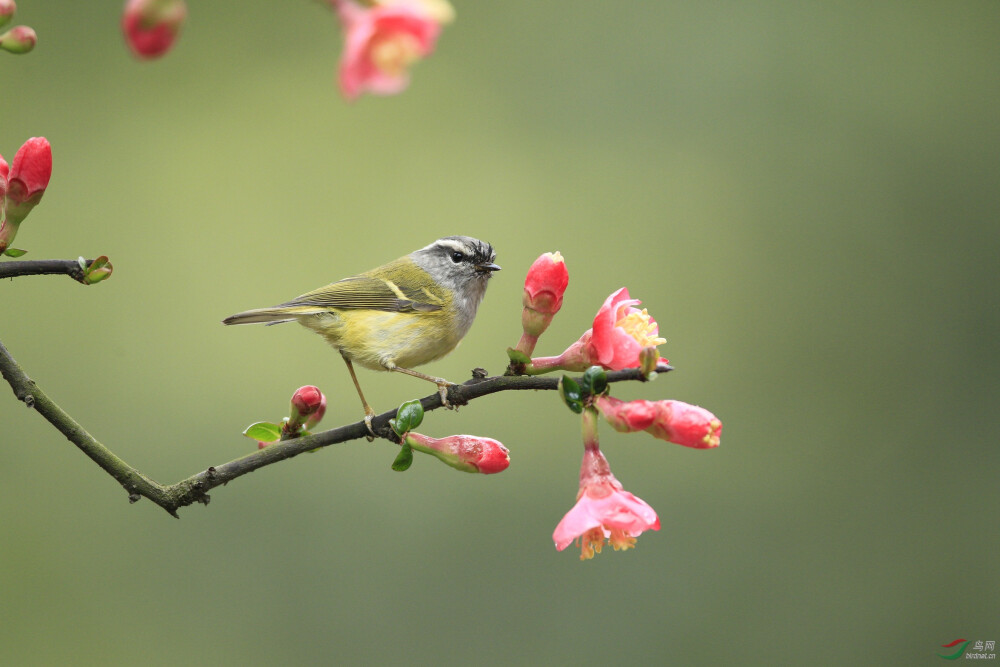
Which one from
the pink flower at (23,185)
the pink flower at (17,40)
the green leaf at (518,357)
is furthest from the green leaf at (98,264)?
the green leaf at (518,357)

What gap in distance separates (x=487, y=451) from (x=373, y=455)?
3588 millimetres

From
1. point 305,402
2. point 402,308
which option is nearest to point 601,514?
point 305,402

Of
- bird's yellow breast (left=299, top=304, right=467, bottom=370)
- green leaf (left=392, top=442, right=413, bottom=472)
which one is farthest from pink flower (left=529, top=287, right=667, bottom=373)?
bird's yellow breast (left=299, top=304, right=467, bottom=370)

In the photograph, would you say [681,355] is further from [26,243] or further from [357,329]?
[26,243]

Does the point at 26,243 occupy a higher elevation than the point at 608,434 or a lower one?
higher

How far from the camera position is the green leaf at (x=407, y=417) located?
1422 mm

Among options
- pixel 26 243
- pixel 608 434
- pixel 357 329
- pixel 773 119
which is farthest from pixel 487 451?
pixel 773 119

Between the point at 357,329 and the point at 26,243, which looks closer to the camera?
the point at 357,329

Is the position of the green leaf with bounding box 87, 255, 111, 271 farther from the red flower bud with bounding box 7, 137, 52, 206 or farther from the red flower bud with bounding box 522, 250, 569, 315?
the red flower bud with bounding box 522, 250, 569, 315

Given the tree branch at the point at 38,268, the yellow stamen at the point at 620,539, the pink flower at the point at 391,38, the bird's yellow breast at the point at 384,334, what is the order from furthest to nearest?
the bird's yellow breast at the point at 384,334 → the yellow stamen at the point at 620,539 → the tree branch at the point at 38,268 → the pink flower at the point at 391,38

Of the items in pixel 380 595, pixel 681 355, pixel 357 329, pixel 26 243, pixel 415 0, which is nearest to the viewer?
pixel 415 0

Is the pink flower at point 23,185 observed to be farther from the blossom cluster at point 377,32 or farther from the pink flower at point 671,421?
the pink flower at point 671,421

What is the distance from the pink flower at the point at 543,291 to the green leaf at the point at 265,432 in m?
0.47

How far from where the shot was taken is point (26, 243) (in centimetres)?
540
